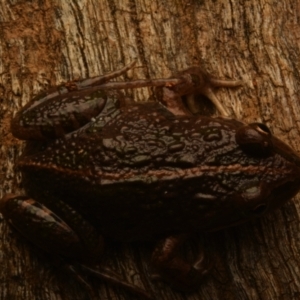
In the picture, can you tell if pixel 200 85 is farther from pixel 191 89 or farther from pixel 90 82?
pixel 90 82

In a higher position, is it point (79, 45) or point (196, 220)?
point (79, 45)

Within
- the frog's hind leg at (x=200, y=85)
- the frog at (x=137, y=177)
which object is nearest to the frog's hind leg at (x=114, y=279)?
the frog at (x=137, y=177)

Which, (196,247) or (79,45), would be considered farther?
(79,45)

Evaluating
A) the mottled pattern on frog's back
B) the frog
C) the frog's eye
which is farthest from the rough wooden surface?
the frog's eye

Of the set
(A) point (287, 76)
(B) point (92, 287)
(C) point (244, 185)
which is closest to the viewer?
(C) point (244, 185)

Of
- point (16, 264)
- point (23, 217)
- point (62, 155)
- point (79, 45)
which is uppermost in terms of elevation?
point (79, 45)

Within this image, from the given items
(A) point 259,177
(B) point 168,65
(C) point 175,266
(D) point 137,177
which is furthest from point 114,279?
A: (B) point 168,65

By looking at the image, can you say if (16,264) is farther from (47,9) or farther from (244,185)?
(47,9)

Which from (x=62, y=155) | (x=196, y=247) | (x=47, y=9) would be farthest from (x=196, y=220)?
(x=47, y=9)
